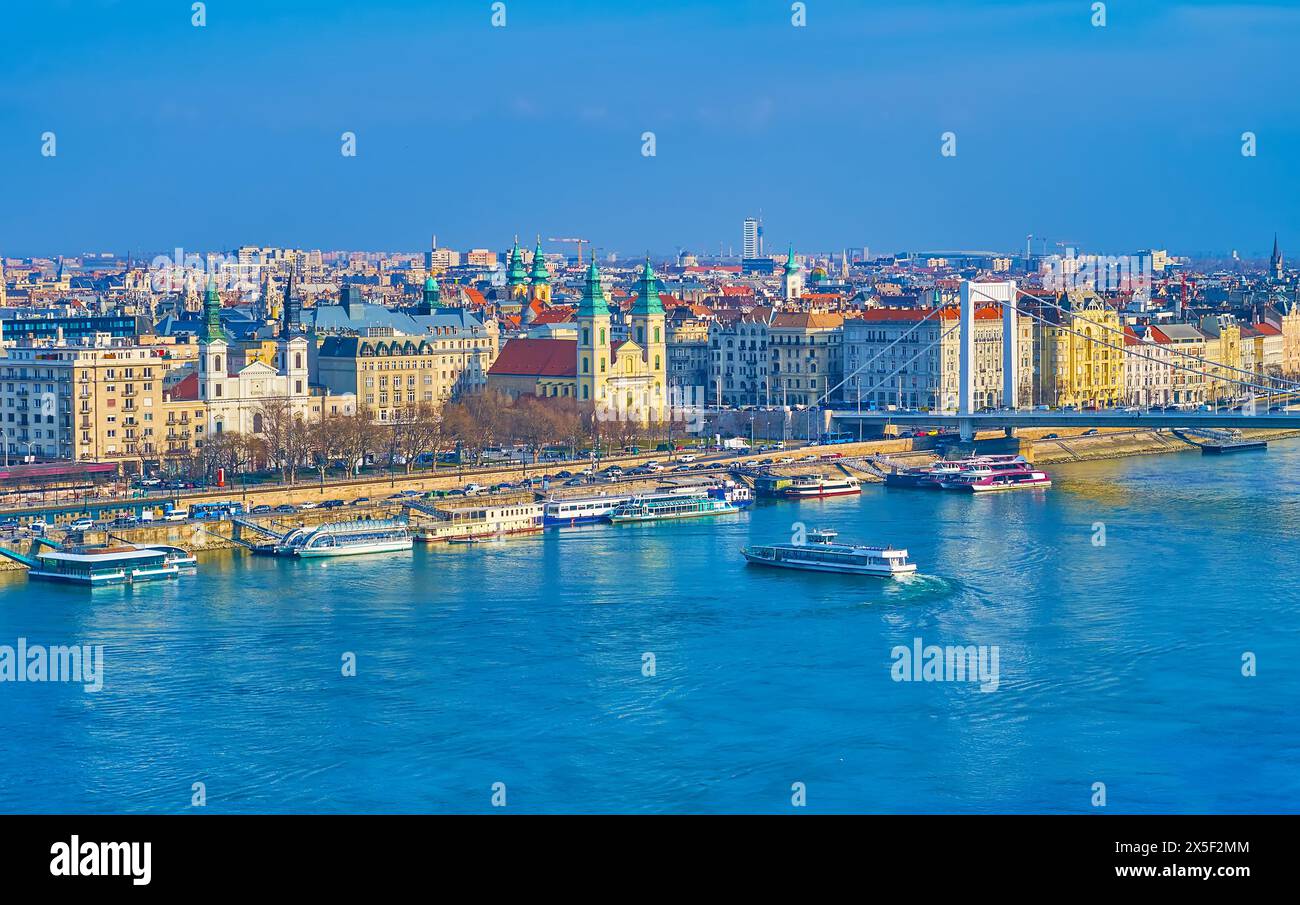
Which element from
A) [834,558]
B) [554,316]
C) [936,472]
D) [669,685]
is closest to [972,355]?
[936,472]

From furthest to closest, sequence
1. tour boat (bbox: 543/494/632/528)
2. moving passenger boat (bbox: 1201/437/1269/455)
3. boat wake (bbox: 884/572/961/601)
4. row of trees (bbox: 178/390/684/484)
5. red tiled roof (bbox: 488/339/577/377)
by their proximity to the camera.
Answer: red tiled roof (bbox: 488/339/577/377)
moving passenger boat (bbox: 1201/437/1269/455)
row of trees (bbox: 178/390/684/484)
tour boat (bbox: 543/494/632/528)
boat wake (bbox: 884/572/961/601)

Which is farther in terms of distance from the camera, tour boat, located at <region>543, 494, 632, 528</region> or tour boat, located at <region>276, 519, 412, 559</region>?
tour boat, located at <region>543, 494, 632, 528</region>

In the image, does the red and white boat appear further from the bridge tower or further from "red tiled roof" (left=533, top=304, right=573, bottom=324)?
"red tiled roof" (left=533, top=304, right=573, bottom=324)

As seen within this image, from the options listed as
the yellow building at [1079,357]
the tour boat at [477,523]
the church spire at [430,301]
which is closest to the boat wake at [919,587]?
the tour boat at [477,523]

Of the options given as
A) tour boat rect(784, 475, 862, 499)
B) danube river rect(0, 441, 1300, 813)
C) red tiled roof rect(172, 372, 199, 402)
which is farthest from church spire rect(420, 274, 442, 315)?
danube river rect(0, 441, 1300, 813)

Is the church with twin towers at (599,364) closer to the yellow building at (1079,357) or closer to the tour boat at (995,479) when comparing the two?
the tour boat at (995,479)

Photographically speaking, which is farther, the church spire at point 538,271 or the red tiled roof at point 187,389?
the church spire at point 538,271
